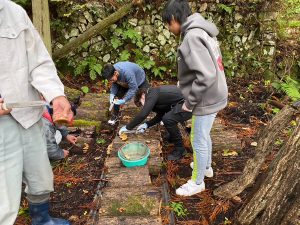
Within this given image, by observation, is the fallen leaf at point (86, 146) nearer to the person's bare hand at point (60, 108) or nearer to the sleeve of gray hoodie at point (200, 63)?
the sleeve of gray hoodie at point (200, 63)

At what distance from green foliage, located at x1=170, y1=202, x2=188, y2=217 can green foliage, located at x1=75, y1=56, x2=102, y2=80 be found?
422 centimetres

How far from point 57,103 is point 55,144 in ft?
6.26

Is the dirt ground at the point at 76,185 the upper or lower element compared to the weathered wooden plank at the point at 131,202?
lower

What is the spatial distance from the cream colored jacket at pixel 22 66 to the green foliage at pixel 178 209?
1.73m

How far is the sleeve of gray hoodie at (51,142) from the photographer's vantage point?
3.90 m

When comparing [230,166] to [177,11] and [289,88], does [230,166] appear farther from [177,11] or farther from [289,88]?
[289,88]

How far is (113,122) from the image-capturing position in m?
5.42

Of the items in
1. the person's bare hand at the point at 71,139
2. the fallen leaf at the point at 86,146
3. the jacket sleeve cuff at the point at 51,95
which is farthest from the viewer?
the fallen leaf at the point at 86,146

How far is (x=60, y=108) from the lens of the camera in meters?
2.27

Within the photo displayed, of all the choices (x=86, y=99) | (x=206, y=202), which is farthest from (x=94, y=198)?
(x=86, y=99)

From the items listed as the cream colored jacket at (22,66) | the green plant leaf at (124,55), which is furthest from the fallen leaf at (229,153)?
the green plant leaf at (124,55)

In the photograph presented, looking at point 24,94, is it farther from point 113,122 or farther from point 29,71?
point 113,122

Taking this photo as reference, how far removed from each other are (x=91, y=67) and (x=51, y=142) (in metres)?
3.42

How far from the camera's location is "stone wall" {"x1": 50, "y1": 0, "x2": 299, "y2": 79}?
7066 mm
